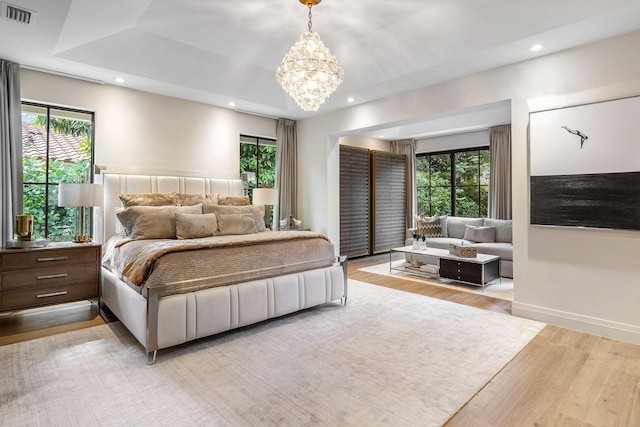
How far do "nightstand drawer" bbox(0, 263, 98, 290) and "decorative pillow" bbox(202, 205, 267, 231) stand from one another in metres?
1.36

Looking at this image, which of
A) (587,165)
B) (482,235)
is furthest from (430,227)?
(587,165)

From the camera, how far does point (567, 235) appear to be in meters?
3.33

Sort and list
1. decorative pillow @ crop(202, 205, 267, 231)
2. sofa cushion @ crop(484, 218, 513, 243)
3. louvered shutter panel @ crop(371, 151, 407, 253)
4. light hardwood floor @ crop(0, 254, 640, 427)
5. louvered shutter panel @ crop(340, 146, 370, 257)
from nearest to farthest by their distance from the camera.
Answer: light hardwood floor @ crop(0, 254, 640, 427)
decorative pillow @ crop(202, 205, 267, 231)
sofa cushion @ crop(484, 218, 513, 243)
louvered shutter panel @ crop(340, 146, 370, 257)
louvered shutter panel @ crop(371, 151, 407, 253)

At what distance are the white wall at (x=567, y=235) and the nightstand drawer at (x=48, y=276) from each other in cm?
436

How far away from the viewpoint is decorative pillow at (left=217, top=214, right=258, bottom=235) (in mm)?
4073

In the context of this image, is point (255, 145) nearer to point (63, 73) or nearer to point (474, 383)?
point (63, 73)

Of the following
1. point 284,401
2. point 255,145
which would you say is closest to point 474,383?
point 284,401

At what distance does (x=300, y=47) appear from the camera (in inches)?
121

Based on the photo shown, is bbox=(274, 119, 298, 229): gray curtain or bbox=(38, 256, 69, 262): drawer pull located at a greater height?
bbox=(274, 119, 298, 229): gray curtain

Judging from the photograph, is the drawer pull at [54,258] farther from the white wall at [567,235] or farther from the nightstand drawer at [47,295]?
the white wall at [567,235]

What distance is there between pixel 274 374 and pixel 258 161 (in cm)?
433

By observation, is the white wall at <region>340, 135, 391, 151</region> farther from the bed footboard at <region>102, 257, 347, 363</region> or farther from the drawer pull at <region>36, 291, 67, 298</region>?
the drawer pull at <region>36, 291, 67, 298</region>

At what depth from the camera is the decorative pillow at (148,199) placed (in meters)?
4.08

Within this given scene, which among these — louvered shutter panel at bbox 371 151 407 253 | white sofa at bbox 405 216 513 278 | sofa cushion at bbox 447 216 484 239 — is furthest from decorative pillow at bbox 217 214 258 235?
sofa cushion at bbox 447 216 484 239
